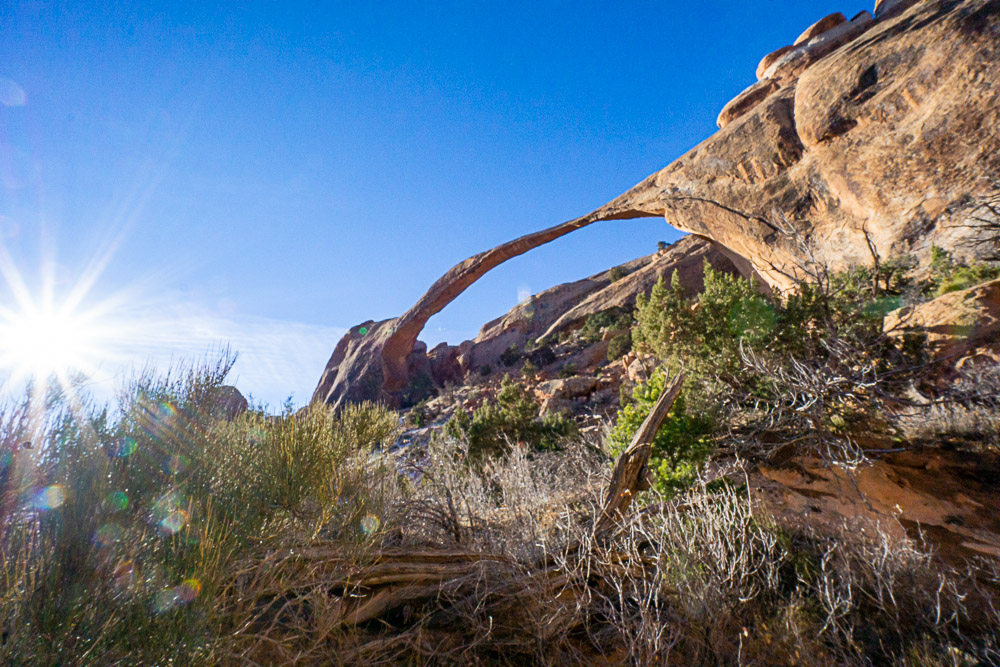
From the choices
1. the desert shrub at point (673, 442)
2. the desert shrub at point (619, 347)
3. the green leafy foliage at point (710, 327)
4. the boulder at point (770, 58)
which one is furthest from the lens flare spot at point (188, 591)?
the boulder at point (770, 58)

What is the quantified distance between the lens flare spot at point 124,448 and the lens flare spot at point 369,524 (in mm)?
1544

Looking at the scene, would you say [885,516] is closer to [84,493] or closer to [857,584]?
[857,584]

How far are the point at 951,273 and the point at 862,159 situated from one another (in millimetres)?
3038

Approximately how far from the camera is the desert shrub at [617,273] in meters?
31.8

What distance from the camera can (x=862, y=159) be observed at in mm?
9570

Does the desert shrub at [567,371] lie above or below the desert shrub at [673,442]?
above

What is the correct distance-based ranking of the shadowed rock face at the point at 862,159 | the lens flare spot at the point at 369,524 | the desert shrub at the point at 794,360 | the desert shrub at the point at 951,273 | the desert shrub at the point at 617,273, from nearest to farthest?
the lens flare spot at the point at 369,524 → the desert shrub at the point at 794,360 → the desert shrub at the point at 951,273 → the shadowed rock face at the point at 862,159 → the desert shrub at the point at 617,273

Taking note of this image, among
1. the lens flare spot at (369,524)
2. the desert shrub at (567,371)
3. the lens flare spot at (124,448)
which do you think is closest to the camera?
the lens flare spot at (124,448)

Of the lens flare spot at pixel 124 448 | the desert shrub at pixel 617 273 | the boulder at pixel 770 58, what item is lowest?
the lens flare spot at pixel 124 448

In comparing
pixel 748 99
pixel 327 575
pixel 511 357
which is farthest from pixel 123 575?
pixel 511 357

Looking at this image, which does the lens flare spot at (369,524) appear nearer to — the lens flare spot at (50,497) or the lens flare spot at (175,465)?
the lens flare spot at (175,465)

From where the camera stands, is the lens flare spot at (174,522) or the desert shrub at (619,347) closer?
the lens flare spot at (174,522)

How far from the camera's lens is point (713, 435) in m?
6.30

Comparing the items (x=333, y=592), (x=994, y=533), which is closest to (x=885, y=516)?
(x=994, y=533)
